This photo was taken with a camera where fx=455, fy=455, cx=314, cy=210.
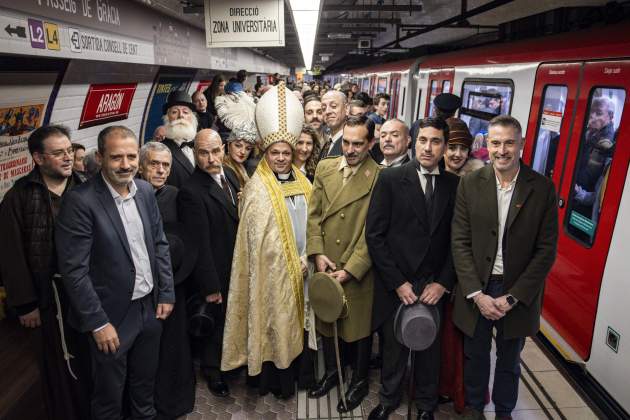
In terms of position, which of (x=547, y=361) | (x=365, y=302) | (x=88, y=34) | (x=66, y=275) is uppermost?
(x=88, y=34)

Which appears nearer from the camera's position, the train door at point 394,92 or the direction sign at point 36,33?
the direction sign at point 36,33

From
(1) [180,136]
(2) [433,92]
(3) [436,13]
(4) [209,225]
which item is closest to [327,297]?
(4) [209,225]

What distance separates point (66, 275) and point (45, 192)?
2.15 ft

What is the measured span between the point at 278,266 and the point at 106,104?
12.0ft

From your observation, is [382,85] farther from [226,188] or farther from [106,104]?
[226,188]

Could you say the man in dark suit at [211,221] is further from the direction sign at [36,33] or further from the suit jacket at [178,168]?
the direction sign at [36,33]

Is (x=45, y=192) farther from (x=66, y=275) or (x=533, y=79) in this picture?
(x=533, y=79)

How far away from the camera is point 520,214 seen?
2344mm

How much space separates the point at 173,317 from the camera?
8.68 feet

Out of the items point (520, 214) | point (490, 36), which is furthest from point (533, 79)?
point (490, 36)

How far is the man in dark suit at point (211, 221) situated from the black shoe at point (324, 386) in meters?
0.56

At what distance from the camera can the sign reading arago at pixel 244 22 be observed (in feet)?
16.3

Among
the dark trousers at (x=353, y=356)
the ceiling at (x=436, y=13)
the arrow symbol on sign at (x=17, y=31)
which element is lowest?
the dark trousers at (x=353, y=356)

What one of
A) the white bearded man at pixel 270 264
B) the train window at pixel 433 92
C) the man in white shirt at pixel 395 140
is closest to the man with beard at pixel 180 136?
the white bearded man at pixel 270 264
